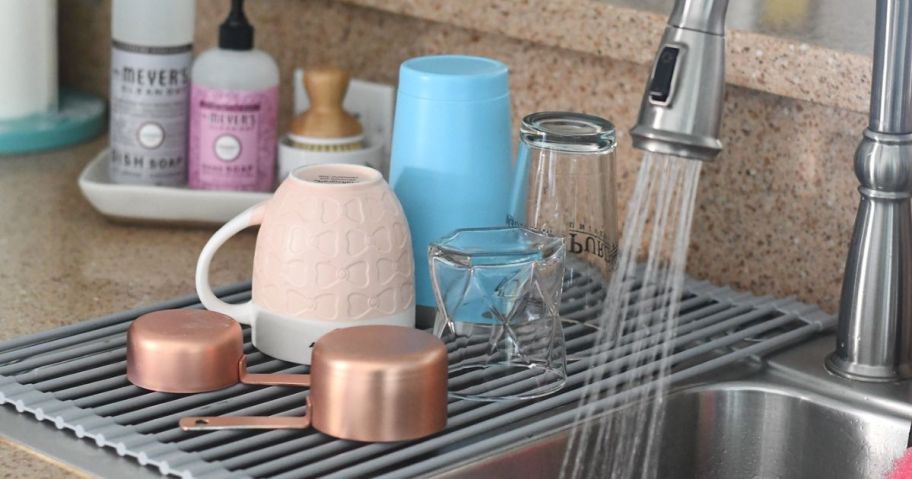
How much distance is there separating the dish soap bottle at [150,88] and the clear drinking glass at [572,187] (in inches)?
14.9

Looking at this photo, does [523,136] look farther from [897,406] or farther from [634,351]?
[897,406]

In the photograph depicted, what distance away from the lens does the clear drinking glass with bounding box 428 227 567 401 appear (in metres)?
0.88

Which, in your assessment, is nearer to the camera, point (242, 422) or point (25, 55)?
point (242, 422)

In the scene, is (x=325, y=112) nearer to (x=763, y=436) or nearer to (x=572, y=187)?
(x=572, y=187)

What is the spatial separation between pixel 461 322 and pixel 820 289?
12.5 inches

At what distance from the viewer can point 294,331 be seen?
902 mm

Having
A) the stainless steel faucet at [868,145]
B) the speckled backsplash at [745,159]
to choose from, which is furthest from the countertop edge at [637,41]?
the stainless steel faucet at [868,145]

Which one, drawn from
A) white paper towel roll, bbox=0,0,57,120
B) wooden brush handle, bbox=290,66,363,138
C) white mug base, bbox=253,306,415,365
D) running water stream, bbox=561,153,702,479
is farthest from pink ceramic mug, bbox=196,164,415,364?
white paper towel roll, bbox=0,0,57,120

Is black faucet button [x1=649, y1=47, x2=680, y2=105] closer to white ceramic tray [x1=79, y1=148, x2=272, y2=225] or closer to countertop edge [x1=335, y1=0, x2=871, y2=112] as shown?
countertop edge [x1=335, y1=0, x2=871, y2=112]

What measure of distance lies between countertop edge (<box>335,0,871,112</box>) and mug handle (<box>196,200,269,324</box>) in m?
0.33

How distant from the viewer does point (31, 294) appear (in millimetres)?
1023

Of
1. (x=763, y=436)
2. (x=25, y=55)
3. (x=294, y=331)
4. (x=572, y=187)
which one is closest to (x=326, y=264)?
(x=294, y=331)

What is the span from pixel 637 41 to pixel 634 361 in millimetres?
288

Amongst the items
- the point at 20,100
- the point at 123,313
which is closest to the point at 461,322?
the point at 123,313
